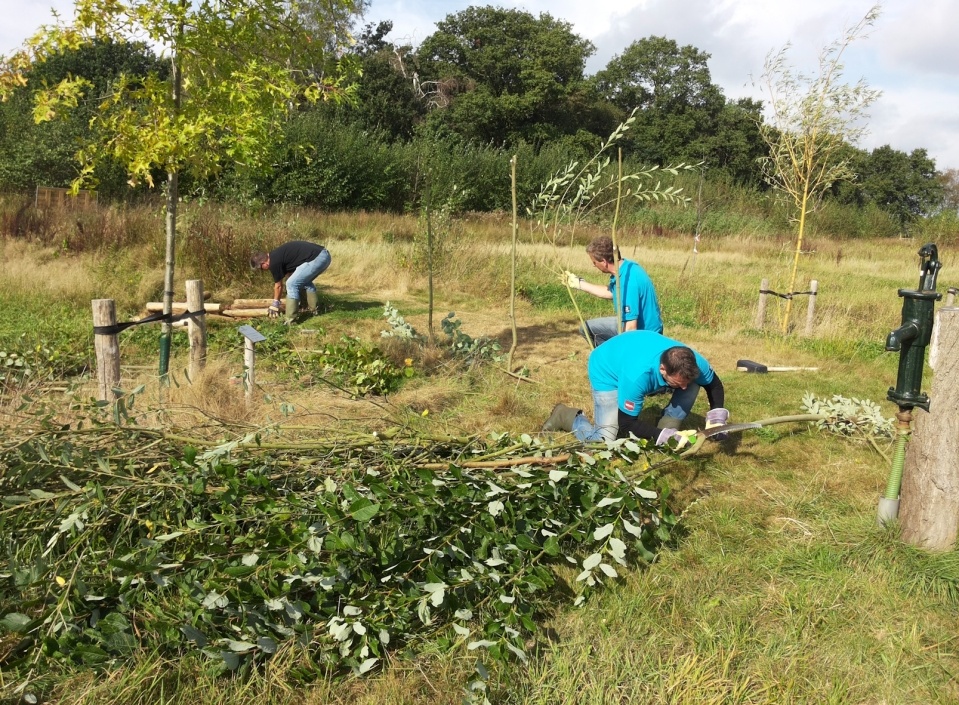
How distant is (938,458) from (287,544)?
293 cm

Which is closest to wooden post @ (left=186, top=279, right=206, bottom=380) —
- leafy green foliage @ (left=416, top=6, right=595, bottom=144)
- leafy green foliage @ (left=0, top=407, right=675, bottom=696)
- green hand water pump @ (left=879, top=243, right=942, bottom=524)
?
leafy green foliage @ (left=0, top=407, right=675, bottom=696)

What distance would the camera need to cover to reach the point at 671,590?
3213mm

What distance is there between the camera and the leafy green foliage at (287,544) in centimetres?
270

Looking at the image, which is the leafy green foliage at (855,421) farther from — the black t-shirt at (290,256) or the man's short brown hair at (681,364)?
the black t-shirt at (290,256)

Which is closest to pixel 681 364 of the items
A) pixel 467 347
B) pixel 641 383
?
pixel 641 383

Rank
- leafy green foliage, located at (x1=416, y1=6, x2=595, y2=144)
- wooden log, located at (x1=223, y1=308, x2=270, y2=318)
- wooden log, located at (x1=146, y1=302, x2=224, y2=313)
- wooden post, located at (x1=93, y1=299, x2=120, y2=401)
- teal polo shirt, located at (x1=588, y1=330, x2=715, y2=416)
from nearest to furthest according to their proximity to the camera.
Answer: teal polo shirt, located at (x1=588, y1=330, x2=715, y2=416)
wooden post, located at (x1=93, y1=299, x2=120, y2=401)
wooden log, located at (x1=146, y1=302, x2=224, y2=313)
wooden log, located at (x1=223, y1=308, x2=270, y2=318)
leafy green foliage, located at (x1=416, y1=6, x2=595, y2=144)

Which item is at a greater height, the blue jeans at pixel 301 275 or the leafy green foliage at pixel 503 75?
the leafy green foliage at pixel 503 75

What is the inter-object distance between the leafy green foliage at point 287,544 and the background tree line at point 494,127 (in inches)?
750

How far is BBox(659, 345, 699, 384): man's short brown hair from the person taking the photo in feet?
14.0

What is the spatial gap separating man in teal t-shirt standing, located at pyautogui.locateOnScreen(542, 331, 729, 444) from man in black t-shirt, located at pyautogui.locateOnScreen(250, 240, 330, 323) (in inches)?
201

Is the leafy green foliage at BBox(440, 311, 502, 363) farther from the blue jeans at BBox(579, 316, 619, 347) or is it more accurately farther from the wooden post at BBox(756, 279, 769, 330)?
the wooden post at BBox(756, 279, 769, 330)

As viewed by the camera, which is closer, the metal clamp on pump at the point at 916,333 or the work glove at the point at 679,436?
the metal clamp on pump at the point at 916,333

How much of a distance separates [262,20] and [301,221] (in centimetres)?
1186

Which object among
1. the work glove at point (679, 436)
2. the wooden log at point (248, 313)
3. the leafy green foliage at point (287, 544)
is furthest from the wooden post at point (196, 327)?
the work glove at point (679, 436)
